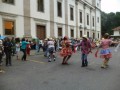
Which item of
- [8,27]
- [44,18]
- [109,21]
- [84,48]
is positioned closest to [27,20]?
[8,27]

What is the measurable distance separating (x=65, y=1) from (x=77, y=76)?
26.3 m

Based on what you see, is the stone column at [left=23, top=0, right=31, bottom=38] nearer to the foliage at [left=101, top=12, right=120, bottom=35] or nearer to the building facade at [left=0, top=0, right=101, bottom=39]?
the building facade at [left=0, top=0, right=101, bottom=39]

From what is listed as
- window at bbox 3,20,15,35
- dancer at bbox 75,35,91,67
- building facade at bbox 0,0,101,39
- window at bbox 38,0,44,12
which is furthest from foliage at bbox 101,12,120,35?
dancer at bbox 75,35,91,67

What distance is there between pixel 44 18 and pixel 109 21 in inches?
2358

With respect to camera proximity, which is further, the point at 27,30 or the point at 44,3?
→ the point at 44,3

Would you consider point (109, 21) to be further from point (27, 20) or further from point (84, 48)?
point (84, 48)

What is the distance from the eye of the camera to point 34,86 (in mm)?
8164

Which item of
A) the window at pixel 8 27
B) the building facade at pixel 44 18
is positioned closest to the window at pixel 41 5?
the building facade at pixel 44 18

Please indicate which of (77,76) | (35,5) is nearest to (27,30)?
(35,5)

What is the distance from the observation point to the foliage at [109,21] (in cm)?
8399

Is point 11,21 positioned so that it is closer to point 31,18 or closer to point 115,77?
point 31,18

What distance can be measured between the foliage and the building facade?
37.2 metres

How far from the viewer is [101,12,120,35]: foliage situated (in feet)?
276

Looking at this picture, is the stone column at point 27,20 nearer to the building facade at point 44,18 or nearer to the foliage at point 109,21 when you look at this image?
the building facade at point 44,18
